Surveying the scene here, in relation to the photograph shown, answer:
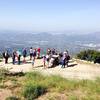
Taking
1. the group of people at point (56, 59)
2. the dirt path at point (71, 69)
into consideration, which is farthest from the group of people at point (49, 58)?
the dirt path at point (71, 69)

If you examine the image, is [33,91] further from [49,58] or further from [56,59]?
[56,59]

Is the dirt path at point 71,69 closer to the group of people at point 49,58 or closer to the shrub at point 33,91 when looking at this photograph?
the group of people at point 49,58

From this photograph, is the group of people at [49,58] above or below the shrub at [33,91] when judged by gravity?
above

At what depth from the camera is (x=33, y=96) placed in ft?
62.0

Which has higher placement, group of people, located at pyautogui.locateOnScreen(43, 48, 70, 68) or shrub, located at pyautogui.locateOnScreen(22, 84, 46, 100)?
group of people, located at pyautogui.locateOnScreen(43, 48, 70, 68)

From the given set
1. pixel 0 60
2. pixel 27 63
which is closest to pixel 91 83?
pixel 27 63

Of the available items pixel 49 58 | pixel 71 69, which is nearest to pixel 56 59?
pixel 49 58

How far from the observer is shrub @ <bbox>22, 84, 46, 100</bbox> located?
18875 mm

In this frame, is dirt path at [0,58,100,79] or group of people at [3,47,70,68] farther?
group of people at [3,47,70,68]

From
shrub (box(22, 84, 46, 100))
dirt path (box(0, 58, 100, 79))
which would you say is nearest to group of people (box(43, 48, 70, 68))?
dirt path (box(0, 58, 100, 79))

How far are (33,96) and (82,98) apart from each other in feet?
9.08

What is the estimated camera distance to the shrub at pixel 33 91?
18.9 meters

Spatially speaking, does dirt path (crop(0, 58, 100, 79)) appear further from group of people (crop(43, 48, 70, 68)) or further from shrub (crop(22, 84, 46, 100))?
shrub (crop(22, 84, 46, 100))

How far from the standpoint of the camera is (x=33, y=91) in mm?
19156
